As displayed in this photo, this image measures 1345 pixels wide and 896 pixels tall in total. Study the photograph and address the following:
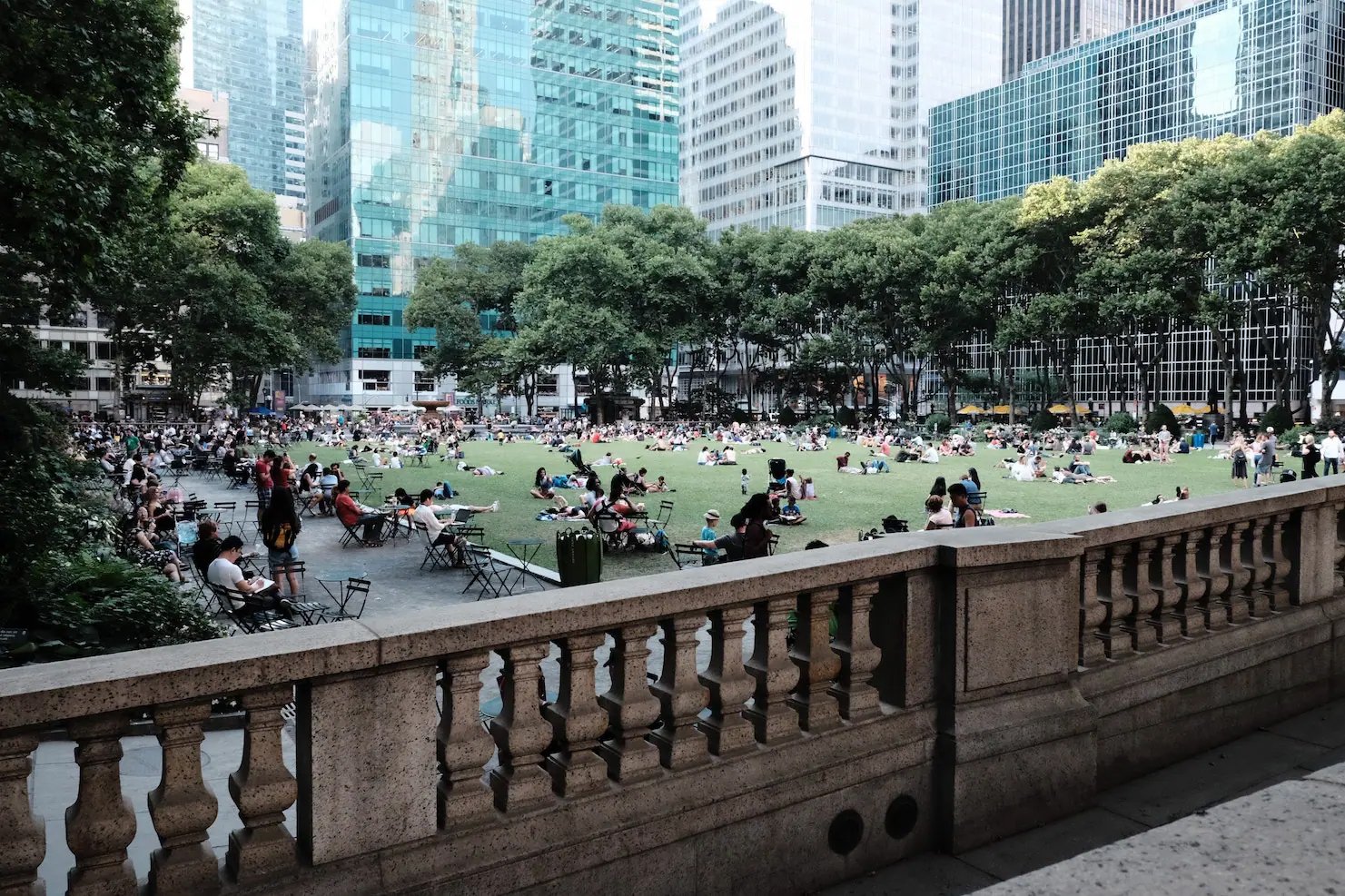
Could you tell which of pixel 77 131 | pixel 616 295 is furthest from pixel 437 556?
pixel 616 295

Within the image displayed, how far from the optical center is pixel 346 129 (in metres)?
108

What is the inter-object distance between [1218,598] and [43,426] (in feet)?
66.5

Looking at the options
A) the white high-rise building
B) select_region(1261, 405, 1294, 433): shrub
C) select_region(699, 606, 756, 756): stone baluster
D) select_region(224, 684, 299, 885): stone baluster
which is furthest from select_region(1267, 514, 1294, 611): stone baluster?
the white high-rise building

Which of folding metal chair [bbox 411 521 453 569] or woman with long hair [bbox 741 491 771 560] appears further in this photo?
folding metal chair [bbox 411 521 453 569]

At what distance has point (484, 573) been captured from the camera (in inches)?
594

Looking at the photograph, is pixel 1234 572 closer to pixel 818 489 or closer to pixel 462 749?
pixel 462 749

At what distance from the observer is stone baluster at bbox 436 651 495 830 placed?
316 cm

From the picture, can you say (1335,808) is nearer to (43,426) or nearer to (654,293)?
(43,426)

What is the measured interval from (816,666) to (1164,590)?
2.28 m

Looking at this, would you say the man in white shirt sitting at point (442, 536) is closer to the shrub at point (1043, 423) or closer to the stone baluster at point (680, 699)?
the stone baluster at point (680, 699)

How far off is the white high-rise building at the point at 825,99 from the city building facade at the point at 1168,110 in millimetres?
14678

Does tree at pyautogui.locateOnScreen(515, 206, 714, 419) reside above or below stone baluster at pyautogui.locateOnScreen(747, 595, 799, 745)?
above

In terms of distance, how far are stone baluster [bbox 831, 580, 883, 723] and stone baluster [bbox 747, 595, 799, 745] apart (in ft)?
0.91

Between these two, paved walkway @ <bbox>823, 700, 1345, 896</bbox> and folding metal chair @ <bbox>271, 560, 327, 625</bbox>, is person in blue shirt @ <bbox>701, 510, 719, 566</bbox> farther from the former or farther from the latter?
paved walkway @ <bbox>823, 700, 1345, 896</bbox>
